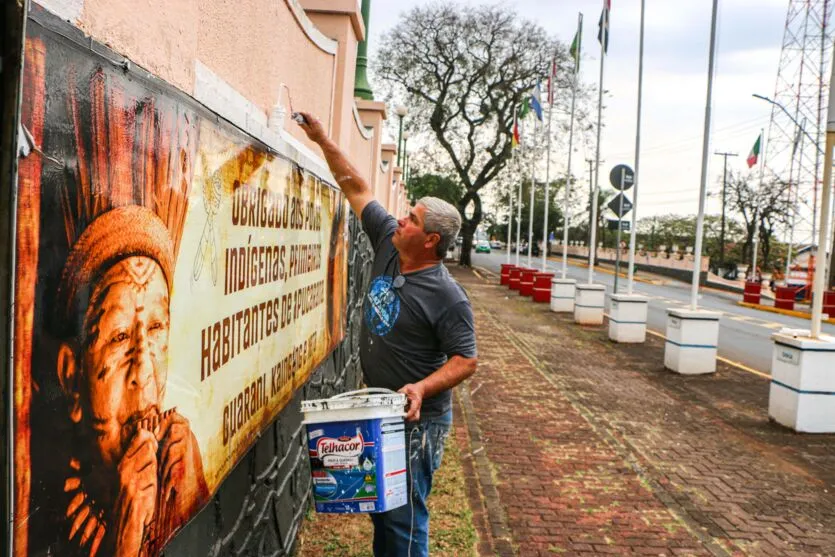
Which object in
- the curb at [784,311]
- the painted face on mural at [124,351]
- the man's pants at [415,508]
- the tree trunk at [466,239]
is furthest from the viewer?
the tree trunk at [466,239]

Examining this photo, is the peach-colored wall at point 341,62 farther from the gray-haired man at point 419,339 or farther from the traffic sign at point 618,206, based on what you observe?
the traffic sign at point 618,206

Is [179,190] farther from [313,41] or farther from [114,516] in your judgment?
[313,41]

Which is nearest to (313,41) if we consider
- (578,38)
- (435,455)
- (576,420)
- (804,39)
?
(435,455)

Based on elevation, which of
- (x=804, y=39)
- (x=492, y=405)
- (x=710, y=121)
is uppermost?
(x=804, y=39)

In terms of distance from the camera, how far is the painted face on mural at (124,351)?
140cm

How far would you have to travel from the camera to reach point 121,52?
154 cm

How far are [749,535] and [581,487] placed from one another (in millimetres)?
1201

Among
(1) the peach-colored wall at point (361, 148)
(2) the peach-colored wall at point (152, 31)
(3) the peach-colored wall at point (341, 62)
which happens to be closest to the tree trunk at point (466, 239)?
(1) the peach-colored wall at point (361, 148)

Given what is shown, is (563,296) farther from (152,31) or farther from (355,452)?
(152,31)

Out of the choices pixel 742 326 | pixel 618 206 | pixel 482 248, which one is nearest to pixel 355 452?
pixel 618 206

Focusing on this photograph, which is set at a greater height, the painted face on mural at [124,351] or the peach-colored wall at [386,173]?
the peach-colored wall at [386,173]

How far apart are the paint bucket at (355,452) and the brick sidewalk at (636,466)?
6.24 ft

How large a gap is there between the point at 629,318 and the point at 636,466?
Result: 799 cm

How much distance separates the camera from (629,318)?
13719 mm
